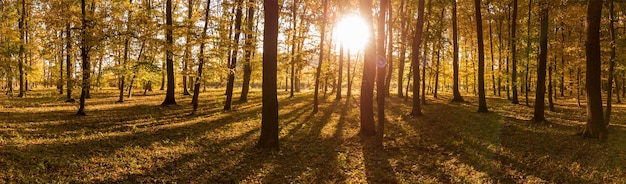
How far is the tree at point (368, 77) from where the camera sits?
42.1ft

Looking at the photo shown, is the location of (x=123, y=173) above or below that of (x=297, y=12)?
below

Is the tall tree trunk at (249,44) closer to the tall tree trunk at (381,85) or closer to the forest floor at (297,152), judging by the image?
the forest floor at (297,152)

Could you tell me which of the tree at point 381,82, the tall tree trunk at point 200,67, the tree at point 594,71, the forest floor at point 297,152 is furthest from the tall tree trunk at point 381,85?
the tall tree trunk at point 200,67

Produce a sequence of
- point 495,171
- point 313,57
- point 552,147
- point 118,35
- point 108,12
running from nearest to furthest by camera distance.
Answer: point 495,171, point 552,147, point 118,35, point 108,12, point 313,57

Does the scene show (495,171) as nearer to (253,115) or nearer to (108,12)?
(253,115)

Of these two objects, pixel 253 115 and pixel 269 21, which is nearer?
pixel 269 21

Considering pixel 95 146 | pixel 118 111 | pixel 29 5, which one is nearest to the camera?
→ pixel 95 146

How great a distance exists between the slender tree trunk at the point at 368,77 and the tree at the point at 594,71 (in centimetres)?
779

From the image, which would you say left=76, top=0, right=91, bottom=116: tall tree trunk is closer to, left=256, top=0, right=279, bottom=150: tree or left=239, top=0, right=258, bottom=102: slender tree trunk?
left=239, top=0, right=258, bottom=102: slender tree trunk

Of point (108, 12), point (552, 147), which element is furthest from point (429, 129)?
point (108, 12)

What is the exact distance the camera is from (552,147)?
38.1ft

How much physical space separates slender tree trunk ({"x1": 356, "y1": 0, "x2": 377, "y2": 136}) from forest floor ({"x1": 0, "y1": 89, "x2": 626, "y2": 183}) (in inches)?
35.8

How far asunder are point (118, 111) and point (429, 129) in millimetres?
17668

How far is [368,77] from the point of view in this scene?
13.3m
